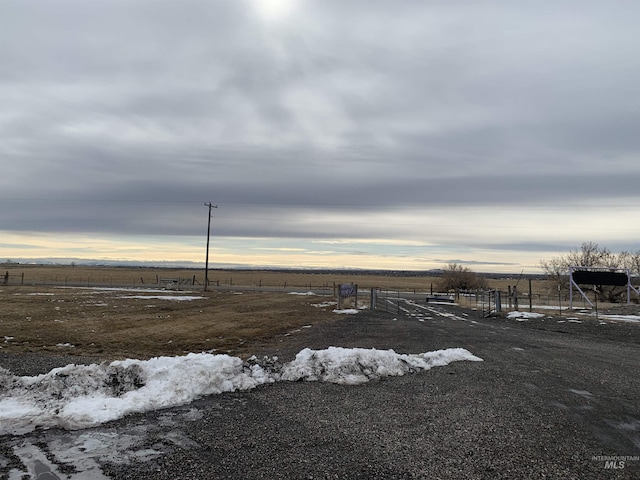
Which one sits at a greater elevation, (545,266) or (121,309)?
(545,266)

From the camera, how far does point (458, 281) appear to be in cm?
6062

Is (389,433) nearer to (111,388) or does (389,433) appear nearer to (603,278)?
(111,388)

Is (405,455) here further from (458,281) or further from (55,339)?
(458,281)

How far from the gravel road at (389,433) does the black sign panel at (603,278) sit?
68.5ft

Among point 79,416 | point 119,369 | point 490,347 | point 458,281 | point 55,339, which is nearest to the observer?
point 79,416

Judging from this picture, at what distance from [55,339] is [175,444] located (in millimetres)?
10666

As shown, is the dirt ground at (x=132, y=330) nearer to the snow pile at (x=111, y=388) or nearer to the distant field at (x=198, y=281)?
the snow pile at (x=111, y=388)

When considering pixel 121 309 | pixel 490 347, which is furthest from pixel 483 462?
pixel 121 309

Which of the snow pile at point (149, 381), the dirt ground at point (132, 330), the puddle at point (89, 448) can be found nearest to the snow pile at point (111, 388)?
the snow pile at point (149, 381)

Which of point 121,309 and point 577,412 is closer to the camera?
point 577,412

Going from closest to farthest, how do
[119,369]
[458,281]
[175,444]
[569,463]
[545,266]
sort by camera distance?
[569,463]
[175,444]
[119,369]
[545,266]
[458,281]

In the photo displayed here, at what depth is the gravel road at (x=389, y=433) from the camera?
4.54m

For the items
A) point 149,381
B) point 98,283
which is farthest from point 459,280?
point 149,381

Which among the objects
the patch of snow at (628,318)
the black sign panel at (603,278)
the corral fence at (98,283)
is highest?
the black sign panel at (603,278)
